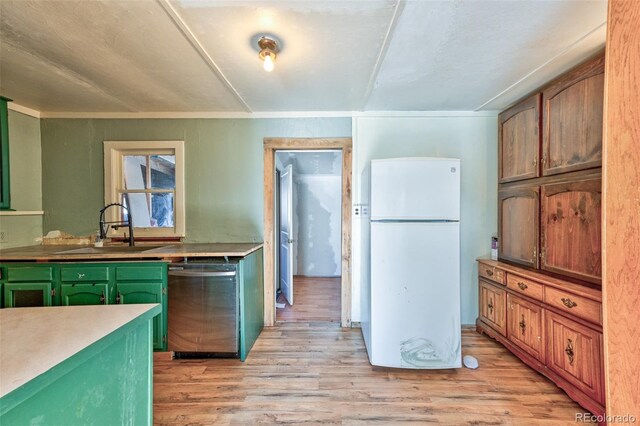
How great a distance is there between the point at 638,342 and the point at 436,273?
1077 mm

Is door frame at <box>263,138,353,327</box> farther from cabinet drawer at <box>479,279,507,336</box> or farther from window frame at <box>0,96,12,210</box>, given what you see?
window frame at <box>0,96,12,210</box>

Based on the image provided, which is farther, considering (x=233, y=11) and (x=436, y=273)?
(x=436, y=273)

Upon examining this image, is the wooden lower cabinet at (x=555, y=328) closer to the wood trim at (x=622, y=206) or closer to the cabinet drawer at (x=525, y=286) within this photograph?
the cabinet drawer at (x=525, y=286)

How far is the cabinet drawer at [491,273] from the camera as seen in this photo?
2299mm

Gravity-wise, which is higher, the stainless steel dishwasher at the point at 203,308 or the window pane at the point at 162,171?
the window pane at the point at 162,171

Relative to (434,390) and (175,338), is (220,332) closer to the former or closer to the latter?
(175,338)

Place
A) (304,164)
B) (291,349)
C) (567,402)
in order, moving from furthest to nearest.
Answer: (304,164)
(291,349)
(567,402)

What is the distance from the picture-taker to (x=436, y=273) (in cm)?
198

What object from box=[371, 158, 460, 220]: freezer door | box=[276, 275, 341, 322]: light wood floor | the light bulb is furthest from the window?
box=[371, 158, 460, 220]: freezer door

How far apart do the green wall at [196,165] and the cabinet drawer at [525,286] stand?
204cm

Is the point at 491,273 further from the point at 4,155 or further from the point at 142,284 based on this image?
the point at 4,155

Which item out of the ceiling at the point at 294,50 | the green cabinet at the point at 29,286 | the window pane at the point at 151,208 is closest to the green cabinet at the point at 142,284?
the green cabinet at the point at 29,286

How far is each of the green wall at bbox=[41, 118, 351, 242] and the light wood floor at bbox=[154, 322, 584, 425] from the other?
131cm

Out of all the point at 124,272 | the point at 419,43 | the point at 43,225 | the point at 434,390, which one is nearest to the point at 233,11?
the point at 419,43
